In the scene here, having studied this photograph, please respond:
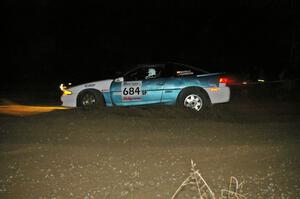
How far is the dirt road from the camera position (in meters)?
6.38

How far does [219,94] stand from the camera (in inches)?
523

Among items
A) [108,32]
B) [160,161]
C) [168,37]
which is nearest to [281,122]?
[160,161]

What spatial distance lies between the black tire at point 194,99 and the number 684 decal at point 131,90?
103cm

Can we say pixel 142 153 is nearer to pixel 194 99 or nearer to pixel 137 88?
pixel 194 99

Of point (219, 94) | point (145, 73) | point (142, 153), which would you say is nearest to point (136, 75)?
point (145, 73)

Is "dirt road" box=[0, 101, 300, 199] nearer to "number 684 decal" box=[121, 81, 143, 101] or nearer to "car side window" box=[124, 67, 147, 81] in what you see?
"number 684 decal" box=[121, 81, 143, 101]

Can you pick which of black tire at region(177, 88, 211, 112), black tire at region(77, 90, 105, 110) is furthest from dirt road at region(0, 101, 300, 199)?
black tire at region(77, 90, 105, 110)

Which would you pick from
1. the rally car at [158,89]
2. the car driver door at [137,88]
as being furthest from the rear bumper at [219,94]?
the car driver door at [137,88]

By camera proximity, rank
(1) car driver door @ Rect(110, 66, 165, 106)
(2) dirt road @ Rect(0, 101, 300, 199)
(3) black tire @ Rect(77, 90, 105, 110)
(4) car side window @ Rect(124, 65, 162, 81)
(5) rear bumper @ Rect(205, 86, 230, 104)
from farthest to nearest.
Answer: (3) black tire @ Rect(77, 90, 105, 110)
(4) car side window @ Rect(124, 65, 162, 81)
(1) car driver door @ Rect(110, 66, 165, 106)
(5) rear bumper @ Rect(205, 86, 230, 104)
(2) dirt road @ Rect(0, 101, 300, 199)

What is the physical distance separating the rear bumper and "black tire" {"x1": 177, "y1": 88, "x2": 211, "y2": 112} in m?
0.11

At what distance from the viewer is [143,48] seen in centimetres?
2831

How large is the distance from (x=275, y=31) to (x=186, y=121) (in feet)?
54.6

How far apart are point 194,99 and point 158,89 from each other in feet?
3.06

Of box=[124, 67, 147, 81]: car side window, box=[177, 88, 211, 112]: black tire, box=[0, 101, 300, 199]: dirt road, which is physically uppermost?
box=[124, 67, 147, 81]: car side window
